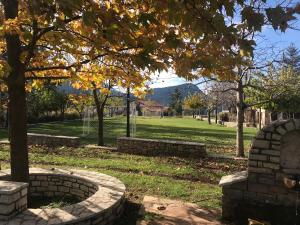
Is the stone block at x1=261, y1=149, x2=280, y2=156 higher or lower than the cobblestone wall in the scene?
higher

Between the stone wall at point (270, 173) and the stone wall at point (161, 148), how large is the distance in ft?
22.6

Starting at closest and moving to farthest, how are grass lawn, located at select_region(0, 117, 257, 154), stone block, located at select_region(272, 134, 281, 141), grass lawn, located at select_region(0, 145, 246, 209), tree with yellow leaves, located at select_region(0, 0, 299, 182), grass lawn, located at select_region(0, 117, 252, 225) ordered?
tree with yellow leaves, located at select_region(0, 0, 299, 182), stone block, located at select_region(272, 134, 281, 141), grass lawn, located at select_region(0, 117, 252, 225), grass lawn, located at select_region(0, 145, 246, 209), grass lawn, located at select_region(0, 117, 257, 154)

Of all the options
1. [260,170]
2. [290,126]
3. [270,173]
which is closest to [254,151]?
[260,170]

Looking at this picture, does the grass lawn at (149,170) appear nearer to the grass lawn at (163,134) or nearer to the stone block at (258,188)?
the stone block at (258,188)

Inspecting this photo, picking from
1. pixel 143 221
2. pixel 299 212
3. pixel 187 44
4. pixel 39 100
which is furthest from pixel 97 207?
pixel 39 100

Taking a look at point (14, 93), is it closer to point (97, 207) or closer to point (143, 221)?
point (97, 207)

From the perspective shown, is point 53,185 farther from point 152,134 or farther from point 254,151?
point 152,134

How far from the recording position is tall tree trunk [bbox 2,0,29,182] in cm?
694

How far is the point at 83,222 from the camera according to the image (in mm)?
5777

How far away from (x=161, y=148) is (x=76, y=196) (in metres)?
6.62

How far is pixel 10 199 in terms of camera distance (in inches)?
219

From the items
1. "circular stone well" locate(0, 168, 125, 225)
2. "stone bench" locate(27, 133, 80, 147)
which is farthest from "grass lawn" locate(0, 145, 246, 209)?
"circular stone well" locate(0, 168, 125, 225)

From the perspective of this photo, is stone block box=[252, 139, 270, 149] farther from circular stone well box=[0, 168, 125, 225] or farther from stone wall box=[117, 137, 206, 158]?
stone wall box=[117, 137, 206, 158]

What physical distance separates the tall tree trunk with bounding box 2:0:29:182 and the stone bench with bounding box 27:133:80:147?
8674 mm
